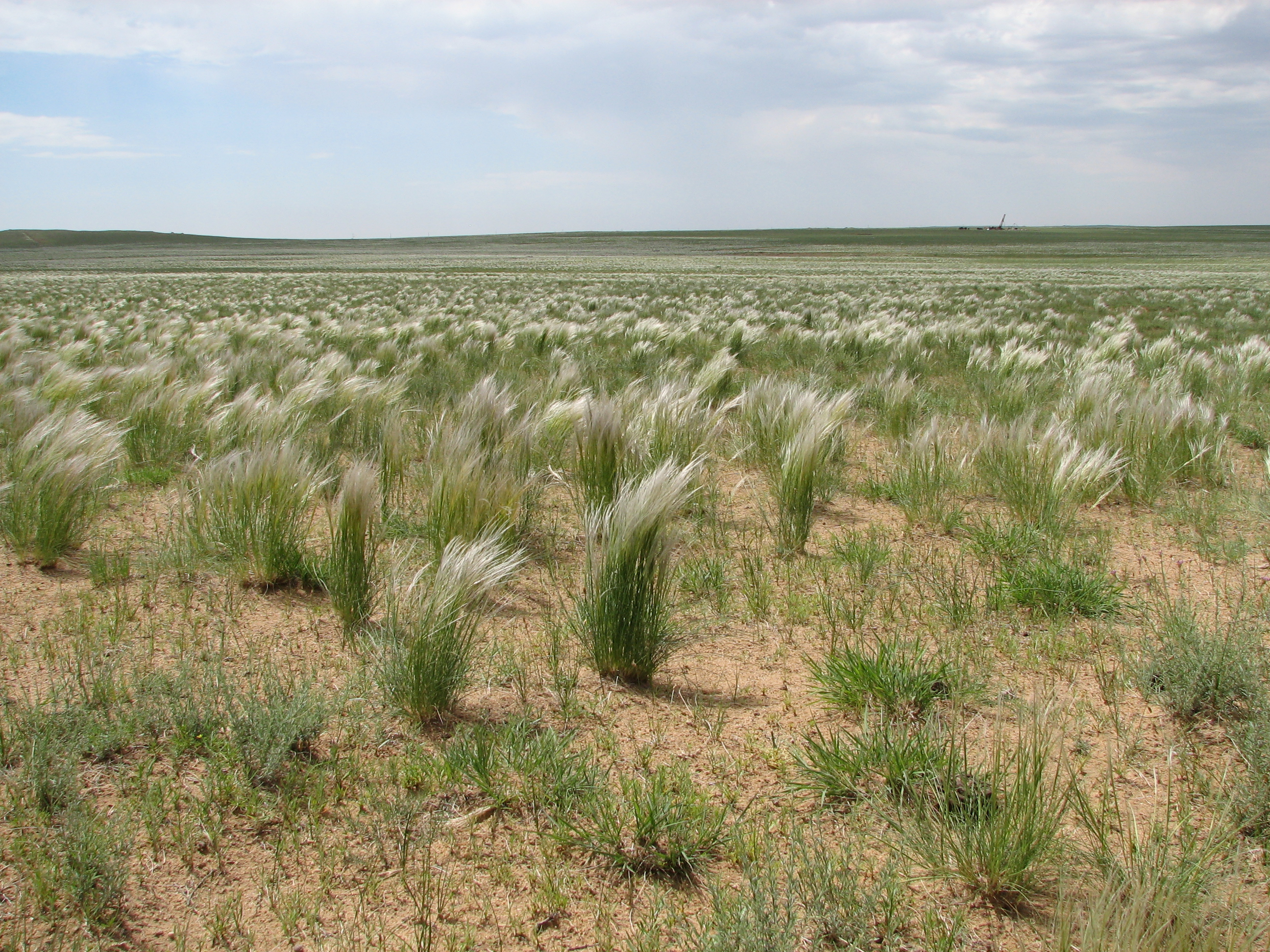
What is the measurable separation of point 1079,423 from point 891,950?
5179 millimetres

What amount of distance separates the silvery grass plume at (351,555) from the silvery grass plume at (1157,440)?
409 cm

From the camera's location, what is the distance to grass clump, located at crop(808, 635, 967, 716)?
2.57m

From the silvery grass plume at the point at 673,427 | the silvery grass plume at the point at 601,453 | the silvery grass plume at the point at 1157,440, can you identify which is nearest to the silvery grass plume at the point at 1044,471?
the silvery grass plume at the point at 1157,440

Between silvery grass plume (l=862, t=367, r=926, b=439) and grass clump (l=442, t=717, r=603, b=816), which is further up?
silvery grass plume (l=862, t=367, r=926, b=439)

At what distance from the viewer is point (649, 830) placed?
6.57 ft

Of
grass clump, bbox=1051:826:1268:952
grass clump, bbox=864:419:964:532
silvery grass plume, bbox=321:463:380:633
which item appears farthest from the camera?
grass clump, bbox=864:419:964:532

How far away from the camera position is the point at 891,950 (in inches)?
65.9

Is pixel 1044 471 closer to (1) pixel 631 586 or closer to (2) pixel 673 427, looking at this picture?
(2) pixel 673 427

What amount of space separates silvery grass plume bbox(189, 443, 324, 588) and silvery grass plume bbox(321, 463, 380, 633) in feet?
1.64

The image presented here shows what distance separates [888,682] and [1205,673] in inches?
38.4

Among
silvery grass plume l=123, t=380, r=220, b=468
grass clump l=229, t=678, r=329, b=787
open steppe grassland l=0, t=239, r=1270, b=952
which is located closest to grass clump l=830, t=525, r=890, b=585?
open steppe grassland l=0, t=239, r=1270, b=952

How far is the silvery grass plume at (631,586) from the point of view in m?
2.82

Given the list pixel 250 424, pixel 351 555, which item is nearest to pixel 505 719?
pixel 351 555

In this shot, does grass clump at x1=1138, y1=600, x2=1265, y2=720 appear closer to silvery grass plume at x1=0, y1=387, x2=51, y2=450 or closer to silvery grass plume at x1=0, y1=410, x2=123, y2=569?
silvery grass plume at x1=0, y1=410, x2=123, y2=569
